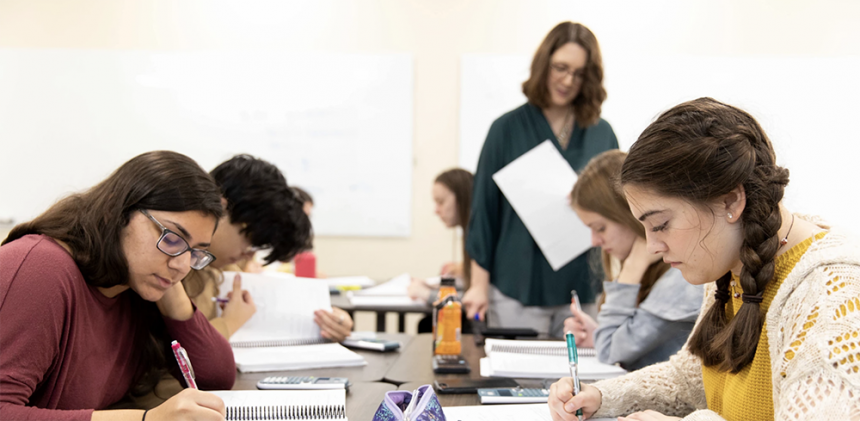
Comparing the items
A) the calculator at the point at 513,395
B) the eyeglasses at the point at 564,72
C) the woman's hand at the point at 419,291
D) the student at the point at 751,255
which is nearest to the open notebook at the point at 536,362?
the calculator at the point at 513,395

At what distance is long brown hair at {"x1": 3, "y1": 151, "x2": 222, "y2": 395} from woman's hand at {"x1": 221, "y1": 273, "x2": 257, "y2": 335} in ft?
2.16

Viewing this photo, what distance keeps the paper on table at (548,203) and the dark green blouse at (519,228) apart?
4 cm

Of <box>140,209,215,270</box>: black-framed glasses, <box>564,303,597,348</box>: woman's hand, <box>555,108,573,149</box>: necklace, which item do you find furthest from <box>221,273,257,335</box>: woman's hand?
<box>555,108,573,149</box>: necklace

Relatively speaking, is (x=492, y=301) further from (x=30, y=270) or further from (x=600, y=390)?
(x=30, y=270)

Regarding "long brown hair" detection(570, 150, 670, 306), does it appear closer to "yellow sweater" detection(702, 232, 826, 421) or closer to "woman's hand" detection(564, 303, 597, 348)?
"woman's hand" detection(564, 303, 597, 348)

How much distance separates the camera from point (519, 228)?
221cm

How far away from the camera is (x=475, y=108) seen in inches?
160

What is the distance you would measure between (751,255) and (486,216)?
1319 mm

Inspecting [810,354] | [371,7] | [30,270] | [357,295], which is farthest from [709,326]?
[371,7]

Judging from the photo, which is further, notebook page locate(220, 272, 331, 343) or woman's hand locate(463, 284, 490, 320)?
woman's hand locate(463, 284, 490, 320)

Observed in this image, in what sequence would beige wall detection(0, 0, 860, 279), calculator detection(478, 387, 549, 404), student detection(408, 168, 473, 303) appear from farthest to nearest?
1. beige wall detection(0, 0, 860, 279)
2. student detection(408, 168, 473, 303)
3. calculator detection(478, 387, 549, 404)

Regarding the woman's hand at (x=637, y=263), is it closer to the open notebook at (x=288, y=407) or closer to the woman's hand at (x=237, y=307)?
the open notebook at (x=288, y=407)

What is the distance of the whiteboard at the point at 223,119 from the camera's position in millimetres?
4125

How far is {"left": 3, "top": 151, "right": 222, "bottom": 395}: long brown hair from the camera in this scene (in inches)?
44.3
